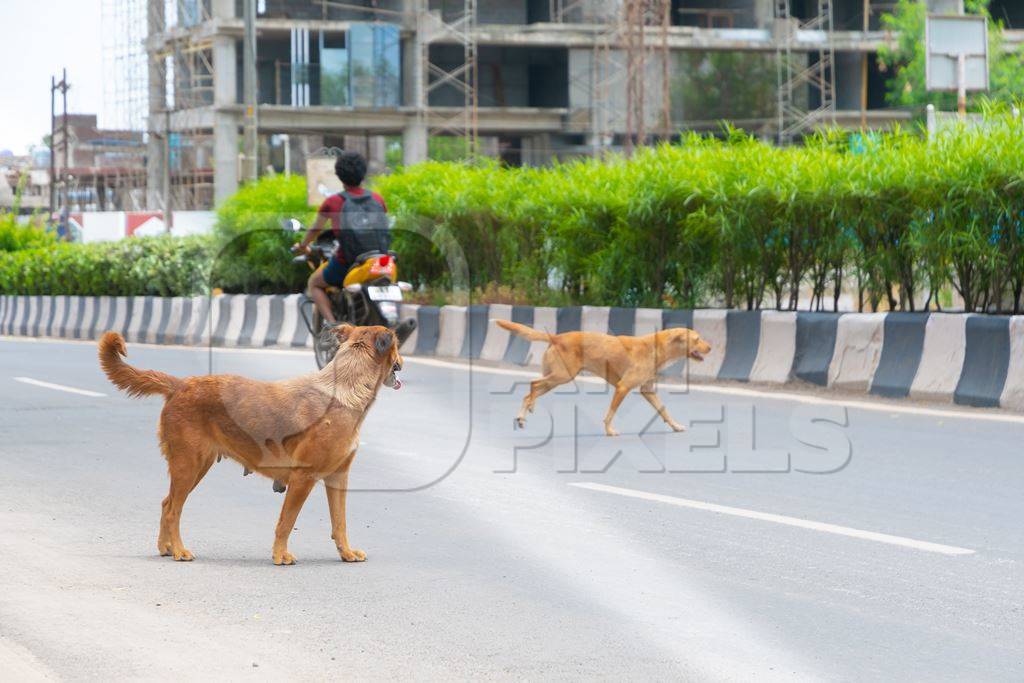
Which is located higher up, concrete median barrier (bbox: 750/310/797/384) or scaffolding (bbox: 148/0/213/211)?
scaffolding (bbox: 148/0/213/211)

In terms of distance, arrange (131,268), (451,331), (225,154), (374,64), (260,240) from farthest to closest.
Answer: (374,64) → (225,154) → (131,268) → (260,240) → (451,331)

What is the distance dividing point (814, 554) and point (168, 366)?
40.5 ft

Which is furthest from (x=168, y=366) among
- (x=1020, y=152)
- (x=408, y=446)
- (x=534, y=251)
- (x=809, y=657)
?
(x=809, y=657)

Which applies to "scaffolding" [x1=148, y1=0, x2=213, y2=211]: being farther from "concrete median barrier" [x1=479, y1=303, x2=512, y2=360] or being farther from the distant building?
"concrete median barrier" [x1=479, y1=303, x2=512, y2=360]

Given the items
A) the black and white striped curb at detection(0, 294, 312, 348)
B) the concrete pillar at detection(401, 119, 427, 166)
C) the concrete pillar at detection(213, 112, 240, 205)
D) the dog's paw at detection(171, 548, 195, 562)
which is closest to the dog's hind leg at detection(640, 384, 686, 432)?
the dog's paw at detection(171, 548, 195, 562)

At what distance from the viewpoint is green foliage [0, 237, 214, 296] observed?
2877 cm

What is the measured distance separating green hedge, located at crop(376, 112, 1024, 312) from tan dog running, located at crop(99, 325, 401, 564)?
8476 millimetres

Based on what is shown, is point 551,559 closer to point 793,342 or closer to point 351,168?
point 351,168

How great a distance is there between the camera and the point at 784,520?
7773 mm

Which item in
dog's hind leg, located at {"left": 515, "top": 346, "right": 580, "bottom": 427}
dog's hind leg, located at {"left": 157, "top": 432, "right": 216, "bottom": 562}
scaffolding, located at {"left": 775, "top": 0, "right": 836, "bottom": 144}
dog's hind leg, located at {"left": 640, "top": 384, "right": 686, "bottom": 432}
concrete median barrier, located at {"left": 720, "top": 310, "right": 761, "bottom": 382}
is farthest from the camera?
scaffolding, located at {"left": 775, "top": 0, "right": 836, "bottom": 144}

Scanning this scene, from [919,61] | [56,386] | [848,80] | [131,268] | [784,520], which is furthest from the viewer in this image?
[848,80]

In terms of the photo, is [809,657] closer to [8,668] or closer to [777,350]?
[8,668]

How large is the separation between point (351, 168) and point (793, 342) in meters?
4.42

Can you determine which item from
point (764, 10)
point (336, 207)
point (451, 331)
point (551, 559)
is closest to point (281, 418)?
point (551, 559)
